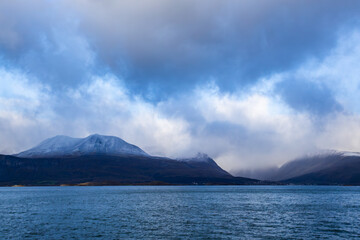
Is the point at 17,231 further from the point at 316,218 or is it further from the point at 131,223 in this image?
the point at 316,218

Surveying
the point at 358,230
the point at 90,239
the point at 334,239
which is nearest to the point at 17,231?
the point at 90,239

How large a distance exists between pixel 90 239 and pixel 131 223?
18809mm

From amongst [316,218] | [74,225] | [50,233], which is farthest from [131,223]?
[316,218]

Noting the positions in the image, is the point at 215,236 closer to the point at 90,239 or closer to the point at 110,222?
the point at 90,239

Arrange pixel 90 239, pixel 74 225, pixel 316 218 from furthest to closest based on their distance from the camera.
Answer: pixel 316 218 → pixel 74 225 → pixel 90 239

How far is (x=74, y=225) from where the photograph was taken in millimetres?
72438

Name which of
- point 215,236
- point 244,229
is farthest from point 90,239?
point 244,229

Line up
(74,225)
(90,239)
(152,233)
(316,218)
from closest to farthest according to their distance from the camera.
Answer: (90,239)
(152,233)
(74,225)
(316,218)

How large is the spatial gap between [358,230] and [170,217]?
147ft

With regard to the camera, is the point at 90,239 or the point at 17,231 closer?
the point at 90,239

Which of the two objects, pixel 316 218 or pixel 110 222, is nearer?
pixel 110 222

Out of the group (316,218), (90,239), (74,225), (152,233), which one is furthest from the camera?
(316,218)

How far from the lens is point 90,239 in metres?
56.6

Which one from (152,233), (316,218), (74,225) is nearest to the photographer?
(152,233)
